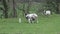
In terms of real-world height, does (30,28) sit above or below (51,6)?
below

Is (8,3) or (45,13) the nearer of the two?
(8,3)

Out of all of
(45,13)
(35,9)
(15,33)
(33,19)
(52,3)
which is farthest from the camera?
(52,3)

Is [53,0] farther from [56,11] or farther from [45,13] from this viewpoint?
[45,13]

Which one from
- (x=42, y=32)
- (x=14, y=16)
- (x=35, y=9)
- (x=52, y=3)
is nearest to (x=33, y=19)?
(x=42, y=32)

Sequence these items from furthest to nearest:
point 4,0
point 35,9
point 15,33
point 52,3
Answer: point 52,3 < point 35,9 < point 4,0 < point 15,33

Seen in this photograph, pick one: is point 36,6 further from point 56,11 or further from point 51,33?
point 51,33

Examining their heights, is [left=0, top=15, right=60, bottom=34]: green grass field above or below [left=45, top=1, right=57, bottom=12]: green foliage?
below

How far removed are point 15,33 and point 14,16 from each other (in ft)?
43.4

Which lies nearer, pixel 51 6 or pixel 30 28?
pixel 30 28

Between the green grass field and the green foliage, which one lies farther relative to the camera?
the green foliage

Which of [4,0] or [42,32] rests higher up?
[4,0]

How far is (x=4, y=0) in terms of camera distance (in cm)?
2758

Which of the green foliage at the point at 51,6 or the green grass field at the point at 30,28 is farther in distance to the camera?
the green foliage at the point at 51,6

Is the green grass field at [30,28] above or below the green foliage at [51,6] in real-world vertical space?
below
